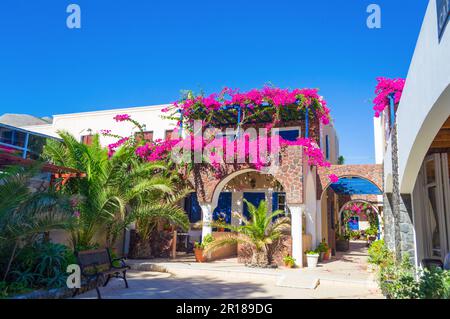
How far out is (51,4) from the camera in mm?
8797

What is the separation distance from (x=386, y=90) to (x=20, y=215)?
1006 centimetres

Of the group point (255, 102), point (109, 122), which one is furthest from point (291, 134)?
point (109, 122)

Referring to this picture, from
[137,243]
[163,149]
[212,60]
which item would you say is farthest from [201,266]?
[212,60]

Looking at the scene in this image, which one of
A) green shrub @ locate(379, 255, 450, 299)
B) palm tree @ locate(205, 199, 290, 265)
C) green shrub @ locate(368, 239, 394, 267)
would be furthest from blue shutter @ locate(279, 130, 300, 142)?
green shrub @ locate(379, 255, 450, 299)

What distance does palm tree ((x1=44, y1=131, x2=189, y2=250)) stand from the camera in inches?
393

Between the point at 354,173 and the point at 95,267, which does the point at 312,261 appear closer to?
the point at 354,173

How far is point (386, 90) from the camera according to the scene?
1041 centimetres

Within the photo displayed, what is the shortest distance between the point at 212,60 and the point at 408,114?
7206mm

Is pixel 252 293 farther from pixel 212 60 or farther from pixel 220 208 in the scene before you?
pixel 220 208

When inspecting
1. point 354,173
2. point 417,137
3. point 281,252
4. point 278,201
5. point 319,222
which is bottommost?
point 281,252

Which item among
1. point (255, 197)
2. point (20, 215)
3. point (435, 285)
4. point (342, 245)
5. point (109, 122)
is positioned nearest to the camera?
point (435, 285)

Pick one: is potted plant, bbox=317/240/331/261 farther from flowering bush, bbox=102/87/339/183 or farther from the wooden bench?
the wooden bench

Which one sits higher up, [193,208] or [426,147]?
[426,147]

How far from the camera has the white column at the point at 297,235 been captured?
11.6 m
